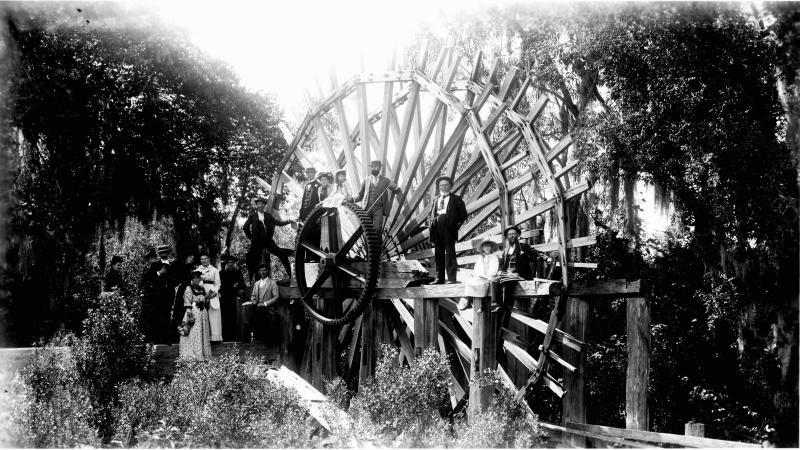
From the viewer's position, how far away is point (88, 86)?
57.5 ft

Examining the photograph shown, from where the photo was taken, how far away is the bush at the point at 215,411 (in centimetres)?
850

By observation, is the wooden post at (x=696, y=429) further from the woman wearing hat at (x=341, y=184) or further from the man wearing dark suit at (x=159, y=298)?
the man wearing dark suit at (x=159, y=298)

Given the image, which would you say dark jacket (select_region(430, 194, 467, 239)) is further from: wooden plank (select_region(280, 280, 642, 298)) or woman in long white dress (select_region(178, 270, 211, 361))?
woman in long white dress (select_region(178, 270, 211, 361))

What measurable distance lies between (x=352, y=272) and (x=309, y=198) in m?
1.59

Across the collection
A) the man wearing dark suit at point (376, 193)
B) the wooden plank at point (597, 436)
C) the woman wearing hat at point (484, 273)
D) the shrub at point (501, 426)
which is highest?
the man wearing dark suit at point (376, 193)

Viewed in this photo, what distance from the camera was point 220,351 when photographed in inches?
490

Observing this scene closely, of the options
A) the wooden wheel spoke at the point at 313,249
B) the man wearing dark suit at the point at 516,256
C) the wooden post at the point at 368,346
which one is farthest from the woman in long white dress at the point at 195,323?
the man wearing dark suit at the point at 516,256

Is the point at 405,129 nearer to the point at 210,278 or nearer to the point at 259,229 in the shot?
the point at 259,229

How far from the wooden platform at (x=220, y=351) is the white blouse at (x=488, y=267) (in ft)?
12.0

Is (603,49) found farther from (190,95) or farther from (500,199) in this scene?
(190,95)

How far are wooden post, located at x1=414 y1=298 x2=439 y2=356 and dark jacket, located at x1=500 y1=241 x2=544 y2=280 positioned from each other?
1.06 metres

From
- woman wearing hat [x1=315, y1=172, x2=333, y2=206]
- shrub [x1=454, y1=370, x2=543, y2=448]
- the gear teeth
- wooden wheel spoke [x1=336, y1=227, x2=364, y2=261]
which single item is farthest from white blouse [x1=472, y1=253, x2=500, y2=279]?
woman wearing hat [x1=315, y1=172, x2=333, y2=206]

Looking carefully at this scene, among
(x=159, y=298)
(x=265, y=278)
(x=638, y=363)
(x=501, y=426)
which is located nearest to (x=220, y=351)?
(x=159, y=298)

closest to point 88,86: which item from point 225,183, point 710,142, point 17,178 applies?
point 17,178
